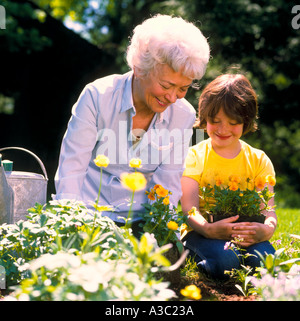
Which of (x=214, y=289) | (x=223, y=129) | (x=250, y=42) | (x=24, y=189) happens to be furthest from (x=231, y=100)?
(x=250, y=42)

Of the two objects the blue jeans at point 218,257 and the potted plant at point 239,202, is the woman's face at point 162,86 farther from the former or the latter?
the blue jeans at point 218,257

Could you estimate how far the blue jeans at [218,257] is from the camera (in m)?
2.43

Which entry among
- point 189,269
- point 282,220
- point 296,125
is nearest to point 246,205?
point 189,269

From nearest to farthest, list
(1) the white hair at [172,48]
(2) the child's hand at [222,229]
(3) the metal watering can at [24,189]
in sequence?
(1) the white hair at [172,48] → (2) the child's hand at [222,229] → (3) the metal watering can at [24,189]

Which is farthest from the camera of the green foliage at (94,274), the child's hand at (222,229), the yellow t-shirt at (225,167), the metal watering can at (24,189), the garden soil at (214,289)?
the yellow t-shirt at (225,167)

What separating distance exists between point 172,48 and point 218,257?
1.17m

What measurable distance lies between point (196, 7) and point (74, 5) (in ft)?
21.3

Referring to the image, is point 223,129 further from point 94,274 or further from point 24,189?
point 94,274

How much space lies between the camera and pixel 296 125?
9.71 metres

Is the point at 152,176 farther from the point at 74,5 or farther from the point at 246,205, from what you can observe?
the point at 74,5

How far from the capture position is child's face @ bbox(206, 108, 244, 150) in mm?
2645

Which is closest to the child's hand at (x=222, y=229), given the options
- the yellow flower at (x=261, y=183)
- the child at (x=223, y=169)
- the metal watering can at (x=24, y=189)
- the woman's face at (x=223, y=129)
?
the child at (x=223, y=169)

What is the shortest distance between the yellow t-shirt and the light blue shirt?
105 mm

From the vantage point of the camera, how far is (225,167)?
2742 mm
